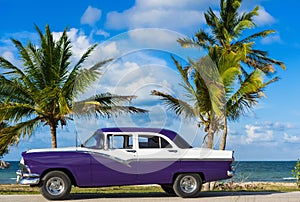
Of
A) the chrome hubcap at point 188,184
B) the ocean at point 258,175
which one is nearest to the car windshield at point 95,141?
the chrome hubcap at point 188,184

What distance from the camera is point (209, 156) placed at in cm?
1447

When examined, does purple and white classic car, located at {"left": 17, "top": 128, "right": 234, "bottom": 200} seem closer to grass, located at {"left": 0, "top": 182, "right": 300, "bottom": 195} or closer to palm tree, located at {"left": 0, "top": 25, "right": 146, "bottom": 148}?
grass, located at {"left": 0, "top": 182, "right": 300, "bottom": 195}

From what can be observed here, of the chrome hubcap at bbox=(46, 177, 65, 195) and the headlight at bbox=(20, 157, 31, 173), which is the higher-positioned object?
the headlight at bbox=(20, 157, 31, 173)

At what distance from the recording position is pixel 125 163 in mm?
13617

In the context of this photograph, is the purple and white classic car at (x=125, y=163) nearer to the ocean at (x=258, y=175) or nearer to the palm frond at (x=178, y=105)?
the palm frond at (x=178, y=105)

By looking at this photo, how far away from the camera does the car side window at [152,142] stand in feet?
45.8

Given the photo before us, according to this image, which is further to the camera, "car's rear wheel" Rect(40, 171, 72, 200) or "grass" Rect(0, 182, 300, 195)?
"grass" Rect(0, 182, 300, 195)

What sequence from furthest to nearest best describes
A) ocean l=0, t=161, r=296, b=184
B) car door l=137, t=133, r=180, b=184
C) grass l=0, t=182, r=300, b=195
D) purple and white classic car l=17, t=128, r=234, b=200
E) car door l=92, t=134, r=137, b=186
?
1. ocean l=0, t=161, r=296, b=184
2. grass l=0, t=182, r=300, b=195
3. car door l=137, t=133, r=180, b=184
4. car door l=92, t=134, r=137, b=186
5. purple and white classic car l=17, t=128, r=234, b=200

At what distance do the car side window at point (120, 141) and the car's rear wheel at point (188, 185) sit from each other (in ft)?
5.52

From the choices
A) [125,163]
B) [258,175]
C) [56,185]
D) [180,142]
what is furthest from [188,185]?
[258,175]

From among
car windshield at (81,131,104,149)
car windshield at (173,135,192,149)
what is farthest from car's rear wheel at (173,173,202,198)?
car windshield at (81,131,104,149)

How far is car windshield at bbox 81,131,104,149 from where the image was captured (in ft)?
45.0

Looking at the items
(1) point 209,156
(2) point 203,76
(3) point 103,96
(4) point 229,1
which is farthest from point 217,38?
(1) point 209,156

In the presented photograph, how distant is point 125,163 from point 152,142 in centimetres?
100
